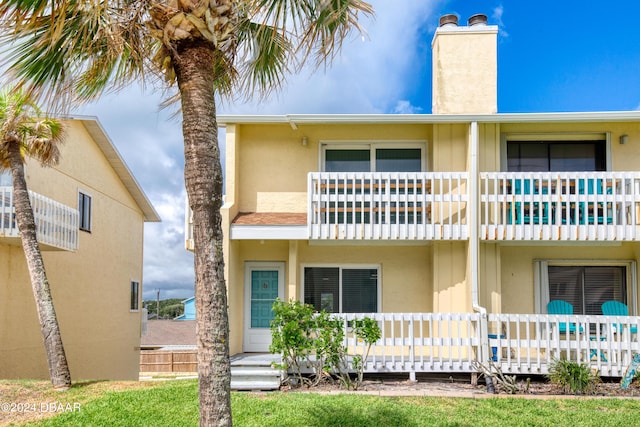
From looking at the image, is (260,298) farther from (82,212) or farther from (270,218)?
(82,212)

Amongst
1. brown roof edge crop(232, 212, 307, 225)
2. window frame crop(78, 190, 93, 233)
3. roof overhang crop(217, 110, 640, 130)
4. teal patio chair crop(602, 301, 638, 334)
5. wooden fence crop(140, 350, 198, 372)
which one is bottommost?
wooden fence crop(140, 350, 198, 372)

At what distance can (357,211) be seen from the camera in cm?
1249

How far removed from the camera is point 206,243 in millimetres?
5016

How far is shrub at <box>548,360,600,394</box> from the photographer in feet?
33.0

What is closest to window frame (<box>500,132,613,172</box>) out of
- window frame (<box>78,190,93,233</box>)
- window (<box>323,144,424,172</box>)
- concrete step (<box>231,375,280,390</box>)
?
window (<box>323,144,424,172</box>)

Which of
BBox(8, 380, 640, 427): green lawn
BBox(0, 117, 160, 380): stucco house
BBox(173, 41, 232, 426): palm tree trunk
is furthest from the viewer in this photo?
BBox(0, 117, 160, 380): stucco house

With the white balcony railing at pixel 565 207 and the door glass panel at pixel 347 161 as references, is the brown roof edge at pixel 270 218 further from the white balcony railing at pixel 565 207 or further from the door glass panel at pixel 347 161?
the white balcony railing at pixel 565 207

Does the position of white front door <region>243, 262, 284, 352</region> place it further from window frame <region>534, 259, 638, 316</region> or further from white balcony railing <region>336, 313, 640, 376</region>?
window frame <region>534, 259, 638, 316</region>

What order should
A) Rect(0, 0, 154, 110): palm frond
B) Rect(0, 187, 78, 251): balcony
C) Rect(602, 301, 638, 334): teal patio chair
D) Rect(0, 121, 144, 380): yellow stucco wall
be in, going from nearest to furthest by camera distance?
Rect(0, 0, 154, 110): palm frond, Rect(602, 301, 638, 334): teal patio chair, Rect(0, 187, 78, 251): balcony, Rect(0, 121, 144, 380): yellow stucco wall

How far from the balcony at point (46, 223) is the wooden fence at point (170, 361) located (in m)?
11.9

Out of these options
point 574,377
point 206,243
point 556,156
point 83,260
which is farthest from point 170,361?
point 206,243

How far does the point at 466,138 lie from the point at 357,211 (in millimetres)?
3084

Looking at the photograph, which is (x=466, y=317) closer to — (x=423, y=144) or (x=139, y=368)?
(x=423, y=144)

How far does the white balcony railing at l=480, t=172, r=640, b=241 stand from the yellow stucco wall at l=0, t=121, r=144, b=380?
12.5 meters
